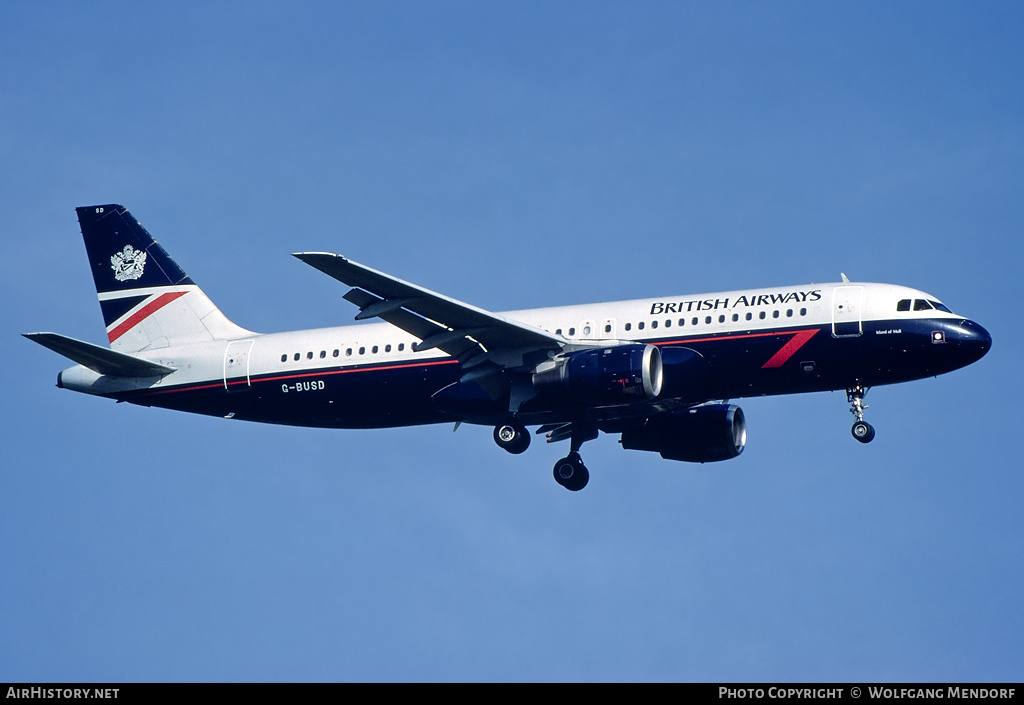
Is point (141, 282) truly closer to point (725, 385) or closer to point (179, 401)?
point (179, 401)

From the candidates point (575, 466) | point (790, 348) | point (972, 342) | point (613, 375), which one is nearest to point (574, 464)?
point (575, 466)

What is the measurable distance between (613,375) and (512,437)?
469 centimetres

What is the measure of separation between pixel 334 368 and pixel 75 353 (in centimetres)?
849

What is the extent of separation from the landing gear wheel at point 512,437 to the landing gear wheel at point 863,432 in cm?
1021

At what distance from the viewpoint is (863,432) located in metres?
42.8

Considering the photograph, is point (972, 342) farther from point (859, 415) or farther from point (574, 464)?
point (574, 464)

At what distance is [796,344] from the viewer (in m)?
42.1

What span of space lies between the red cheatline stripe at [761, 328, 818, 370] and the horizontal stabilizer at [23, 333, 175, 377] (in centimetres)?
2083

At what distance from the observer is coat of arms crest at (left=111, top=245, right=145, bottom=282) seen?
51.9 meters

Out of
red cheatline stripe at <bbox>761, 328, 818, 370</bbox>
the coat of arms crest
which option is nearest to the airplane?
red cheatline stripe at <bbox>761, 328, 818, 370</bbox>

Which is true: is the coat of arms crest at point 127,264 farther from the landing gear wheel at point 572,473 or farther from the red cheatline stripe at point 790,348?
the red cheatline stripe at point 790,348

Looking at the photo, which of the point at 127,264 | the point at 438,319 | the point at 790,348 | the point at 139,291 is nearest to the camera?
the point at 790,348

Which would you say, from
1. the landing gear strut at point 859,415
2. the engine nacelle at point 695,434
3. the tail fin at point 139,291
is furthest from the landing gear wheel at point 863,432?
the tail fin at point 139,291
